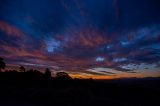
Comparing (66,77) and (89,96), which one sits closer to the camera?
(89,96)

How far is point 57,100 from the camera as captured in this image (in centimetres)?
2094

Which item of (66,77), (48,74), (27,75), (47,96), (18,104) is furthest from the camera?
(48,74)

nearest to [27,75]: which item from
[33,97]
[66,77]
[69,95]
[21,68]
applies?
[66,77]

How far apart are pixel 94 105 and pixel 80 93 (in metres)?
2.97

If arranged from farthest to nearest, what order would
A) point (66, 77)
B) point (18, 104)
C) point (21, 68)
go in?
1. point (21, 68)
2. point (66, 77)
3. point (18, 104)

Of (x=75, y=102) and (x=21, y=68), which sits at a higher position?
(x=21, y=68)

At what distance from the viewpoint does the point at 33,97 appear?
23.7m

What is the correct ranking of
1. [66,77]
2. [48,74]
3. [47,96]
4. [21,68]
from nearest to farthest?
[47,96]
[66,77]
[48,74]
[21,68]

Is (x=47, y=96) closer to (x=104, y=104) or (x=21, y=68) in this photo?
(x=104, y=104)

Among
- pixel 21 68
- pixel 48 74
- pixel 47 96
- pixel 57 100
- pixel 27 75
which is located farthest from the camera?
pixel 21 68

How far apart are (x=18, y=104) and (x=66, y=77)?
128 ft

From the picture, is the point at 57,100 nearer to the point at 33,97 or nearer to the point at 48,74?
the point at 33,97

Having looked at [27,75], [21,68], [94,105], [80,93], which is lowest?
[94,105]

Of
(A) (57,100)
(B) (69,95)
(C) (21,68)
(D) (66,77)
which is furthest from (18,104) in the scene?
(C) (21,68)
